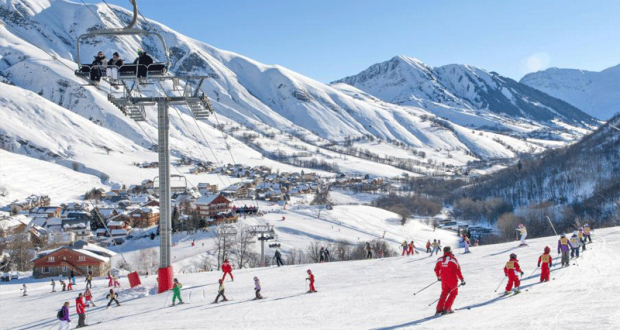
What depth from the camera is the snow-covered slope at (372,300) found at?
1170 cm

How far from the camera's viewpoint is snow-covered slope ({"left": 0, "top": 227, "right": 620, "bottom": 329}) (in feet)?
38.4

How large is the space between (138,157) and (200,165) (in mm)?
27086

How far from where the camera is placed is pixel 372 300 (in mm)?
16609

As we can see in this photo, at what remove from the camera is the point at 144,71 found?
18.9 meters

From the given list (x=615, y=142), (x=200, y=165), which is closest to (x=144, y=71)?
(x=615, y=142)

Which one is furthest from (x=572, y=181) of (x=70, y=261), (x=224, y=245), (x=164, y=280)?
(x=164, y=280)

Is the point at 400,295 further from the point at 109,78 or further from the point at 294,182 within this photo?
the point at 294,182

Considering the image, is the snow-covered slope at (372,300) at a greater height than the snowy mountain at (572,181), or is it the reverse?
the snowy mountain at (572,181)

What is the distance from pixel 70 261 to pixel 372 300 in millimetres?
42369

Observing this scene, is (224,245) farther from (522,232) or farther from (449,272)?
(449,272)

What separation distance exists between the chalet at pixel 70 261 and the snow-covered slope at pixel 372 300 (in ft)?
68.2

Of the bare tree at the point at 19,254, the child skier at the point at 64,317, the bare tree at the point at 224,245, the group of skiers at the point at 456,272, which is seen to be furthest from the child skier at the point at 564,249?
the bare tree at the point at 19,254

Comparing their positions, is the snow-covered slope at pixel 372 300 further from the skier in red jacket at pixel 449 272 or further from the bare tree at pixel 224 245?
the bare tree at pixel 224 245

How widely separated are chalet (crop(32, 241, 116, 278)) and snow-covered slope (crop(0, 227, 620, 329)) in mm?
20801
